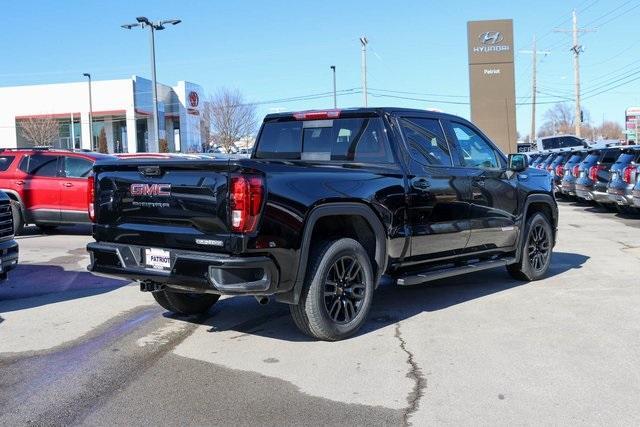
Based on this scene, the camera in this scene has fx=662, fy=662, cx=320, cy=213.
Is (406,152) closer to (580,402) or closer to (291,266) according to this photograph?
(291,266)

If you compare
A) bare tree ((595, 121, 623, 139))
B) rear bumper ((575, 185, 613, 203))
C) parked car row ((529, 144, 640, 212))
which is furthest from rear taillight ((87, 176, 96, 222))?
bare tree ((595, 121, 623, 139))

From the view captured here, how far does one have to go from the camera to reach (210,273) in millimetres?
4879

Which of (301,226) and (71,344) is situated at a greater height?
(301,226)

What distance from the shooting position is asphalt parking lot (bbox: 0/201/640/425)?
166 inches

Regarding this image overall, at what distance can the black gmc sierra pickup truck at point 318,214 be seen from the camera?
4934 mm

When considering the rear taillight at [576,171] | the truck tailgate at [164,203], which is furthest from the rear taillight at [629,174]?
the truck tailgate at [164,203]

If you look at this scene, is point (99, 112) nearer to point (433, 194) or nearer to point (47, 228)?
point (47, 228)

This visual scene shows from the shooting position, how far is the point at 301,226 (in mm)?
5164

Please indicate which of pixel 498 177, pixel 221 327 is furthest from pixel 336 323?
pixel 498 177

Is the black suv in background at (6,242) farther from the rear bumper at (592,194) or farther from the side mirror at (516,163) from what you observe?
the rear bumper at (592,194)

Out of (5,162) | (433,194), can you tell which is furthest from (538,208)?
(5,162)

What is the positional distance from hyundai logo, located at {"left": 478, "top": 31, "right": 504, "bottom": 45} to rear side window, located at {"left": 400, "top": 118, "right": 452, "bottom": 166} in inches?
1459

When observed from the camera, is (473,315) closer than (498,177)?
Yes

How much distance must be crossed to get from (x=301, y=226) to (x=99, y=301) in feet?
11.5
